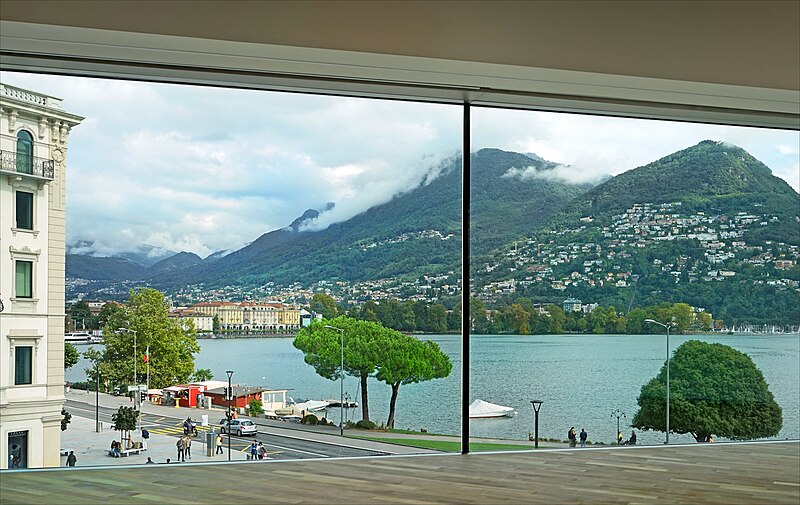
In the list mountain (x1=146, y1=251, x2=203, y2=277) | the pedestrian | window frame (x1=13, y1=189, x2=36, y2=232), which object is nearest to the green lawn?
the pedestrian

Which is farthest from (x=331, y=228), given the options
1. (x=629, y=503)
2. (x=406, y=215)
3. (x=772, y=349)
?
(x=772, y=349)

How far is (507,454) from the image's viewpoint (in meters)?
4.40

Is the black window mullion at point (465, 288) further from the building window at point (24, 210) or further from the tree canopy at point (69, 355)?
the building window at point (24, 210)

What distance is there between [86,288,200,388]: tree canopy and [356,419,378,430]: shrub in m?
0.97

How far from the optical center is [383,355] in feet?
14.9

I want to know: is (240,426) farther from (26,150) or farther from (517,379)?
(26,150)

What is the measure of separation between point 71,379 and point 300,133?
1771 millimetres

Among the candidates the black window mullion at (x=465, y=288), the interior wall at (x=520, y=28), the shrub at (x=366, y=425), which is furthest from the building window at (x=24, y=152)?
the black window mullion at (x=465, y=288)

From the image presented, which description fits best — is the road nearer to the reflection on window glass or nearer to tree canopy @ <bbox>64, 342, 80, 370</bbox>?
tree canopy @ <bbox>64, 342, 80, 370</bbox>

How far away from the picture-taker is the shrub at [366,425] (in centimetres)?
443

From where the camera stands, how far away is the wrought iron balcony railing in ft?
12.8

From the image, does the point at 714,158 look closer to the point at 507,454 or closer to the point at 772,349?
the point at 772,349

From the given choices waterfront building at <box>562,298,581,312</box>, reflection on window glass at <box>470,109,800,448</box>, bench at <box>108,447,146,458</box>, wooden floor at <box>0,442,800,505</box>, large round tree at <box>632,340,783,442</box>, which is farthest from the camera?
large round tree at <box>632,340,783,442</box>

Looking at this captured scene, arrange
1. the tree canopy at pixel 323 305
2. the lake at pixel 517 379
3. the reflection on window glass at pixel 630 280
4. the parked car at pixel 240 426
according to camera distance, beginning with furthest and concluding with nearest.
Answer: the reflection on window glass at pixel 630 280 < the tree canopy at pixel 323 305 < the lake at pixel 517 379 < the parked car at pixel 240 426
